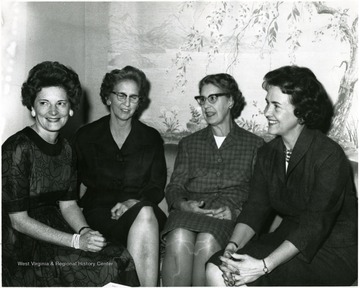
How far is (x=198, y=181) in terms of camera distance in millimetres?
2396

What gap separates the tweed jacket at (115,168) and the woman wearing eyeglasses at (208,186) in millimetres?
Result: 146

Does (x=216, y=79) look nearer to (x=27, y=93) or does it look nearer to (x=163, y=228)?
(x=163, y=228)

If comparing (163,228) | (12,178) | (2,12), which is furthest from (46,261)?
(2,12)

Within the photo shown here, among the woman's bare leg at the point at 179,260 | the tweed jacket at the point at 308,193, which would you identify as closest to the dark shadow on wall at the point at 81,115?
the woman's bare leg at the point at 179,260

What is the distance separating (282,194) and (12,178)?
117 cm

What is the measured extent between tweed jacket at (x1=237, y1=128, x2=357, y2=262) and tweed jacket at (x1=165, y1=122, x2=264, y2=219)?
1.08 ft

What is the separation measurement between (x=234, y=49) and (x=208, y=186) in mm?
956

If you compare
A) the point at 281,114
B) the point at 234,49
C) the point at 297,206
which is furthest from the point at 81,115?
the point at 297,206

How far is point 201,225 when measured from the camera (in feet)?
6.87

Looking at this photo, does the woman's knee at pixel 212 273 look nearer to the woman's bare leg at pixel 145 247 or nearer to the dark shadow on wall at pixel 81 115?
the woman's bare leg at pixel 145 247

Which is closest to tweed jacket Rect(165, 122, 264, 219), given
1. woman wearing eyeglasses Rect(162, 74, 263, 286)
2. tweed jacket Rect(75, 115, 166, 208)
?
woman wearing eyeglasses Rect(162, 74, 263, 286)

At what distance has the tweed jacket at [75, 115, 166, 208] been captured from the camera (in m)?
2.44

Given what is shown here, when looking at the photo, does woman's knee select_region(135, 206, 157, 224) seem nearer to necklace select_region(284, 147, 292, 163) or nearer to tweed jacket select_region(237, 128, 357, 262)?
tweed jacket select_region(237, 128, 357, 262)

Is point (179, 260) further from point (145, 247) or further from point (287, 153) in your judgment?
point (287, 153)
